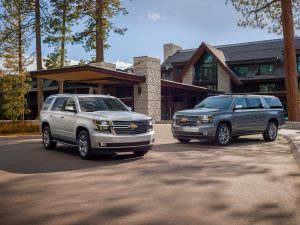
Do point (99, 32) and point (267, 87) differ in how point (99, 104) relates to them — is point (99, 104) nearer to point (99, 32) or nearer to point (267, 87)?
point (99, 32)

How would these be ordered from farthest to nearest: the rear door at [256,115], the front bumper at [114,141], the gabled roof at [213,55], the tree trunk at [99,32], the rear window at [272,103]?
the gabled roof at [213,55]
the tree trunk at [99,32]
the rear window at [272,103]
the rear door at [256,115]
the front bumper at [114,141]

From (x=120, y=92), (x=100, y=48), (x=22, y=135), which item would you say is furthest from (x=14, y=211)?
(x=120, y=92)

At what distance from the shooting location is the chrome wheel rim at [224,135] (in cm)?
1327

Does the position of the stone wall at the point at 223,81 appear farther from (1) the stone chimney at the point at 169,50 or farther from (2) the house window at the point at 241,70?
(1) the stone chimney at the point at 169,50

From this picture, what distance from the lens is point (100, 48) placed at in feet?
88.8

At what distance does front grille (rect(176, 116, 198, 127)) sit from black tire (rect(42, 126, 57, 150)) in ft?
15.6

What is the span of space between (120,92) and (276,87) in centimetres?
1839

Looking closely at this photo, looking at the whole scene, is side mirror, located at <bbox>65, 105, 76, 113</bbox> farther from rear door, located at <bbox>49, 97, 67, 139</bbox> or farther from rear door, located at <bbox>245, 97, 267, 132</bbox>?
rear door, located at <bbox>245, 97, 267, 132</bbox>

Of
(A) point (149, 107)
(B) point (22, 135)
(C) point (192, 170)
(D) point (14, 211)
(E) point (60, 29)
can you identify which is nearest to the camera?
(D) point (14, 211)

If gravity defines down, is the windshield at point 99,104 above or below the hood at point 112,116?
above

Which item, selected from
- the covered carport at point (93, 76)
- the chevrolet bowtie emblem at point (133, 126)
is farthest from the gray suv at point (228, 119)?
the covered carport at point (93, 76)

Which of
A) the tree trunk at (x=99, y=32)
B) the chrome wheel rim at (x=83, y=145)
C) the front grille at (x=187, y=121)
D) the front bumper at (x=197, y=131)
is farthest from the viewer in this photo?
the tree trunk at (x=99, y=32)

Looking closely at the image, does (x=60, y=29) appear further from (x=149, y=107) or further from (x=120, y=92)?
(x=120, y=92)

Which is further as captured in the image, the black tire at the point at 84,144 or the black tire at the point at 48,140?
the black tire at the point at 48,140
